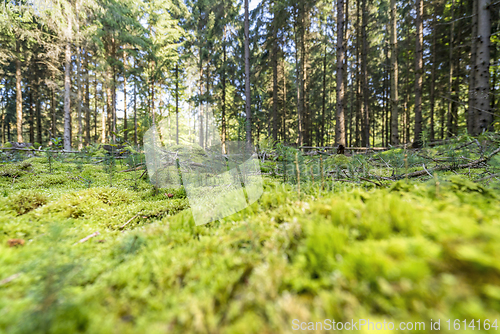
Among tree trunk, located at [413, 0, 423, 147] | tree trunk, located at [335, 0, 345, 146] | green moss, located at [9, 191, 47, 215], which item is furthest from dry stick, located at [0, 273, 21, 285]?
tree trunk, located at [413, 0, 423, 147]

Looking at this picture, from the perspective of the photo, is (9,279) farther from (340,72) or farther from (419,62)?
(419,62)

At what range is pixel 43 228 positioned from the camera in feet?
5.40

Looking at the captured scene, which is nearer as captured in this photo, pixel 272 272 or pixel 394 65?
pixel 272 272

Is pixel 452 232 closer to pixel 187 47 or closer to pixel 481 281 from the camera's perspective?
pixel 481 281

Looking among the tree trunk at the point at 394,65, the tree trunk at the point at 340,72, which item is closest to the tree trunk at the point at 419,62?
the tree trunk at the point at 394,65

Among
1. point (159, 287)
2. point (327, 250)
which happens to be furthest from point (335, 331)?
point (159, 287)

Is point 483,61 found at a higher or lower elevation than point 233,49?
lower

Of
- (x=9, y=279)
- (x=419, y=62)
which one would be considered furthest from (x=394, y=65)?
(x=9, y=279)

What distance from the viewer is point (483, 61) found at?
5.83 meters

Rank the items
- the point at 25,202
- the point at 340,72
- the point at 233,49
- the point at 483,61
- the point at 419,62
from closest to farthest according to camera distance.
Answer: the point at 25,202 < the point at 483,61 < the point at 340,72 < the point at 419,62 < the point at 233,49

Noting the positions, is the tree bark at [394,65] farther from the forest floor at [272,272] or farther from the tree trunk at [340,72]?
the forest floor at [272,272]

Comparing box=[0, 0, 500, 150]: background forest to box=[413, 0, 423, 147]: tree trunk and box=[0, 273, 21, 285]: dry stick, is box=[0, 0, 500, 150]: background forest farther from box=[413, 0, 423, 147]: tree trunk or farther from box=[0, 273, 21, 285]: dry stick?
box=[0, 273, 21, 285]: dry stick

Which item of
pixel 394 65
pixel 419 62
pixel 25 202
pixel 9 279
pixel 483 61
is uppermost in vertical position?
pixel 419 62

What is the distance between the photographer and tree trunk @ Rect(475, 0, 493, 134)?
5.68m
